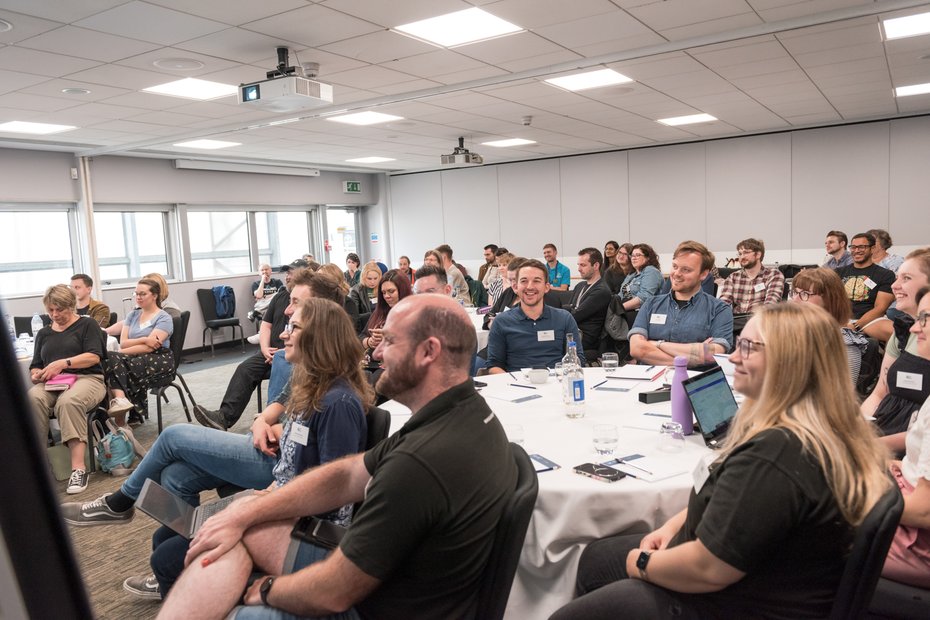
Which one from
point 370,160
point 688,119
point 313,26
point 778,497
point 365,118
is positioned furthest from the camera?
point 370,160

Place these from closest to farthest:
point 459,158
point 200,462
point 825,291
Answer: point 200,462, point 825,291, point 459,158

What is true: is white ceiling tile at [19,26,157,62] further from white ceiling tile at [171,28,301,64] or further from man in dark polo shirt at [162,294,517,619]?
man in dark polo shirt at [162,294,517,619]

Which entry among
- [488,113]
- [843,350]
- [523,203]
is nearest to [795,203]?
[523,203]

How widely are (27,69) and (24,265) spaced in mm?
5153

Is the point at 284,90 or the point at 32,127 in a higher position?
the point at 32,127

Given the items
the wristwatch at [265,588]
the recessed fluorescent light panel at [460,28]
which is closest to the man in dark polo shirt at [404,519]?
the wristwatch at [265,588]

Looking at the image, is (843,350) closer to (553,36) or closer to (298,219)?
(553,36)

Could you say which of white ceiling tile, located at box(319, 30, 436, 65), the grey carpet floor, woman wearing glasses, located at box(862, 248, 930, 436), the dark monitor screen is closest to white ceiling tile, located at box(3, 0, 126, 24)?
white ceiling tile, located at box(319, 30, 436, 65)

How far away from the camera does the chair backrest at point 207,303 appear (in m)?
10.4

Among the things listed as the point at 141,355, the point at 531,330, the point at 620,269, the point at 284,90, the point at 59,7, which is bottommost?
the point at 141,355

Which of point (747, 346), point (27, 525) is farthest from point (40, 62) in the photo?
point (27, 525)

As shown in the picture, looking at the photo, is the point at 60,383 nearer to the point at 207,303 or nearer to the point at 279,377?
the point at 279,377

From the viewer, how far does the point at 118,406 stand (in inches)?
194

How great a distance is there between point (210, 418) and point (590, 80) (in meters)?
4.47
